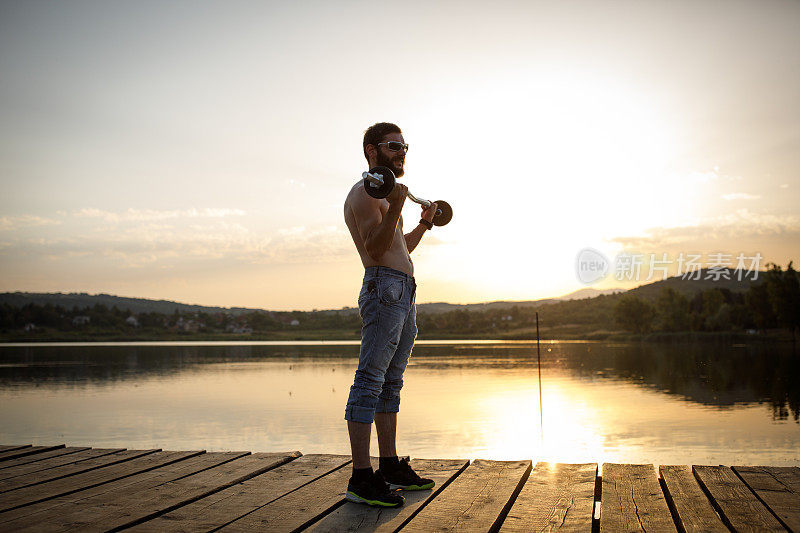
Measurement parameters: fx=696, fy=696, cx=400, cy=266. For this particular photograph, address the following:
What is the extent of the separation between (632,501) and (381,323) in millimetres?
1699

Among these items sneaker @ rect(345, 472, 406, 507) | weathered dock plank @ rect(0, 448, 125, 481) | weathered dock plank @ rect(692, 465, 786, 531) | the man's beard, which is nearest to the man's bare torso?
the man's beard

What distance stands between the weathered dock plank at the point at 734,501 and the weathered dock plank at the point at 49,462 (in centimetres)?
445

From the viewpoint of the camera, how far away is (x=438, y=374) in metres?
28.9

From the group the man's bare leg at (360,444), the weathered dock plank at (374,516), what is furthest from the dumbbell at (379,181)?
the weathered dock plank at (374,516)

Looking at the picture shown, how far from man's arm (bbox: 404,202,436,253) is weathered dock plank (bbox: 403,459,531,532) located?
1.54 m

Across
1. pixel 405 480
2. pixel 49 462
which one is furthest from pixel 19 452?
pixel 405 480

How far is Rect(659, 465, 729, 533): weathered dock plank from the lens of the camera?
337cm

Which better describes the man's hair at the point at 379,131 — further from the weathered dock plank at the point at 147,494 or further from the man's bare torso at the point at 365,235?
the weathered dock plank at the point at 147,494

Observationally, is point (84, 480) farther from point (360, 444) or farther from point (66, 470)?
point (360, 444)

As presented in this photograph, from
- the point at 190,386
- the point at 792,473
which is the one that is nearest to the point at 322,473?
the point at 792,473

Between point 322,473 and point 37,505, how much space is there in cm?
173

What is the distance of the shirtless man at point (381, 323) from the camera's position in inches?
152

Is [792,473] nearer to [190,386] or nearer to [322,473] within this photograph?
[322,473]

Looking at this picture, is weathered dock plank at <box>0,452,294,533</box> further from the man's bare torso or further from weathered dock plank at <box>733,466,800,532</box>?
weathered dock plank at <box>733,466,800,532</box>
